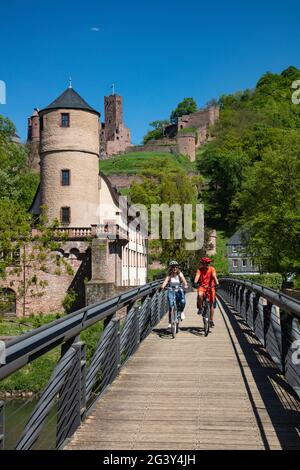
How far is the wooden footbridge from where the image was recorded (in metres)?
5.25

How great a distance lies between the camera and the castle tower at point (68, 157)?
45.1 m

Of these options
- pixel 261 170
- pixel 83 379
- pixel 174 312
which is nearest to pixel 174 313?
pixel 174 312

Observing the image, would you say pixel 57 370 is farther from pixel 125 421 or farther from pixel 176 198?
pixel 176 198

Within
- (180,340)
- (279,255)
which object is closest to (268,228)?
(279,255)

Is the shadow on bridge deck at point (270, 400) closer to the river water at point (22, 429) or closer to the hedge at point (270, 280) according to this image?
the river water at point (22, 429)

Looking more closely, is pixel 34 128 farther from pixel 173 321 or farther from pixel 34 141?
pixel 173 321

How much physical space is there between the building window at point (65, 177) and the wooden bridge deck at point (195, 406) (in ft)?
118

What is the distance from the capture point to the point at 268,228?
44.4m

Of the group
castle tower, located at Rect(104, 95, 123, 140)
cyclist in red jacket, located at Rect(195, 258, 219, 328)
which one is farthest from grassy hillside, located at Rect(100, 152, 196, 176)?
cyclist in red jacket, located at Rect(195, 258, 219, 328)

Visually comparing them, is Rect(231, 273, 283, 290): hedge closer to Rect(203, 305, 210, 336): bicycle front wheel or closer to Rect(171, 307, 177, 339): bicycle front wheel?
Rect(203, 305, 210, 336): bicycle front wheel

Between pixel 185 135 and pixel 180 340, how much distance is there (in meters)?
131

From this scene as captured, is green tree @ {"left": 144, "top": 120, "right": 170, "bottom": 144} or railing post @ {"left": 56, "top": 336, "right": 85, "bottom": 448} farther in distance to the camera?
green tree @ {"left": 144, "top": 120, "right": 170, "bottom": 144}

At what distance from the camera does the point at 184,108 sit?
17300 centimetres

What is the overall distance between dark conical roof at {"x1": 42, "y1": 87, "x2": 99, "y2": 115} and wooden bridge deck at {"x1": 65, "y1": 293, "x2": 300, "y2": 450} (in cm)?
3663
